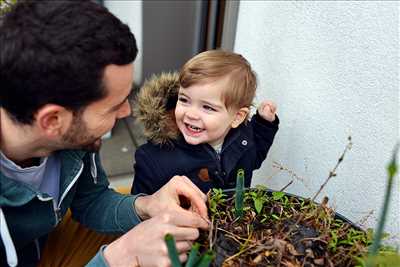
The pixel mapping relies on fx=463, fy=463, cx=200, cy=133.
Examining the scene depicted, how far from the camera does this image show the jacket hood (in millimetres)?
1402

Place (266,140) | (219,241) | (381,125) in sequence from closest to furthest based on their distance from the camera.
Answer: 1. (219,241)
2. (381,125)
3. (266,140)

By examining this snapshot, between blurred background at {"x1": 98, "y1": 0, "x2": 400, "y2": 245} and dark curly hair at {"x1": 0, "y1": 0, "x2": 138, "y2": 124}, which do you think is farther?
blurred background at {"x1": 98, "y1": 0, "x2": 400, "y2": 245}

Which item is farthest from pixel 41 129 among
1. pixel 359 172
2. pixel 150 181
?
pixel 359 172

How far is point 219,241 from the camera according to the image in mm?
1005

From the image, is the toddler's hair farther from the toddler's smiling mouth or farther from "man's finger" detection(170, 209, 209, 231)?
"man's finger" detection(170, 209, 209, 231)

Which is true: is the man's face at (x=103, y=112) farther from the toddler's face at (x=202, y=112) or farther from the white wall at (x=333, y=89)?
the white wall at (x=333, y=89)

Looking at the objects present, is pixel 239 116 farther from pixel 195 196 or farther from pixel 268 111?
pixel 195 196

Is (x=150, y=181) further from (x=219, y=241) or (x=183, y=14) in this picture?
(x=183, y=14)

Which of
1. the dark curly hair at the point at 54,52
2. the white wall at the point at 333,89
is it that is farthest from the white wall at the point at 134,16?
the dark curly hair at the point at 54,52

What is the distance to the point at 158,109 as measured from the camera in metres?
1.41

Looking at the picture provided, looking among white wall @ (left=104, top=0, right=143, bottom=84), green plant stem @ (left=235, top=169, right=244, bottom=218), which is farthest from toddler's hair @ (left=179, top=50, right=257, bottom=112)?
white wall @ (left=104, top=0, right=143, bottom=84)

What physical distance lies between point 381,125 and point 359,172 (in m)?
0.17

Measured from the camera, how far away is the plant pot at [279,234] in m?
0.95

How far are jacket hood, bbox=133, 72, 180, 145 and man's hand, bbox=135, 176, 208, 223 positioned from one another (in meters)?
0.22
